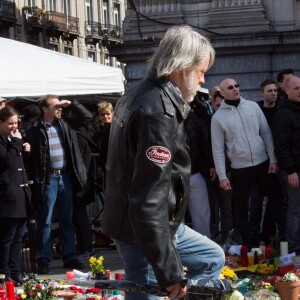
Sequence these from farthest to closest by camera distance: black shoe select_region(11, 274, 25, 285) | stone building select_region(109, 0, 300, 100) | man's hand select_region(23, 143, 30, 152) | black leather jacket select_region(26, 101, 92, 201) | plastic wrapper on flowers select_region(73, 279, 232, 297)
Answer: stone building select_region(109, 0, 300, 100) → black leather jacket select_region(26, 101, 92, 201) → man's hand select_region(23, 143, 30, 152) → black shoe select_region(11, 274, 25, 285) → plastic wrapper on flowers select_region(73, 279, 232, 297)

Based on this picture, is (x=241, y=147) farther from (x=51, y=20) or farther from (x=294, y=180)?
(x=51, y=20)

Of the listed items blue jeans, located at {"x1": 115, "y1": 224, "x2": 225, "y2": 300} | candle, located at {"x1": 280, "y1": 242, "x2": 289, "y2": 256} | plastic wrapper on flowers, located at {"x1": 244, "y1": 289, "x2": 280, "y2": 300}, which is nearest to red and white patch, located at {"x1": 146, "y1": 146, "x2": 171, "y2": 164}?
blue jeans, located at {"x1": 115, "y1": 224, "x2": 225, "y2": 300}

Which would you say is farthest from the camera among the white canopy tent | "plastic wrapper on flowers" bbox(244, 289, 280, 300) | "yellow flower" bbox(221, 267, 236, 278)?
the white canopy tent

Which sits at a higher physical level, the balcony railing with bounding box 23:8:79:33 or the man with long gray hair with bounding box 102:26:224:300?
the man with long gray hair with bounding box 102:26:224:300

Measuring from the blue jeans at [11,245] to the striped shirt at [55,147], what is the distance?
3.65 ft

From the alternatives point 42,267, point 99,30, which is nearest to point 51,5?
point 99,30

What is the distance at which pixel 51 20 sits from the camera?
5616cm

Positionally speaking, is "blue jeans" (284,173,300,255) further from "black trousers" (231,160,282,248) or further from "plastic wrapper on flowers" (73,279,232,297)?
"plastic wrapper on flowers" (73,279,232,297)

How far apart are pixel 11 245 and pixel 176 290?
4.98 meters

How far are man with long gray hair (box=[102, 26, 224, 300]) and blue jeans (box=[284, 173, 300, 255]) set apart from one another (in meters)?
5.16

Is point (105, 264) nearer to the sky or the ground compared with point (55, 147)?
nearer to the ground

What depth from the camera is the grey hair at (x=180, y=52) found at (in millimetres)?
5082

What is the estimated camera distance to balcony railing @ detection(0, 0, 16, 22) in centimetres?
5324

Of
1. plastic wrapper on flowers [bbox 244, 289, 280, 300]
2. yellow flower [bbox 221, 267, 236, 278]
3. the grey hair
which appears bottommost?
yellow flower [bbox 221, 267, 236, 278]
